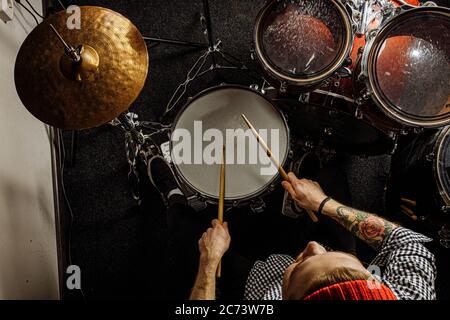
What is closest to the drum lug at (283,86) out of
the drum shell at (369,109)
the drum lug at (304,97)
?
the drum lug at (304,97)

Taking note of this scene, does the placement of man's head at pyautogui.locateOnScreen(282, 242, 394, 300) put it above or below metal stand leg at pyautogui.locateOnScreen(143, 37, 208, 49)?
below

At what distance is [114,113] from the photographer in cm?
131

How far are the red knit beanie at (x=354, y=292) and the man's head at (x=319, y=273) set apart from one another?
0.6 inches

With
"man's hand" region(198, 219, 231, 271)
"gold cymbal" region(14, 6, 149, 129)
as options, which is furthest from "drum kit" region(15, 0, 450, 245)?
"man's hand" region(198, 219, 231, 271)

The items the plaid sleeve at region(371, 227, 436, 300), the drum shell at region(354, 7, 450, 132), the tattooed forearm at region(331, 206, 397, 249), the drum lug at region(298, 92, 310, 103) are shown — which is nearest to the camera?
the plaid sleeve at region(371, 227, 436, 300)

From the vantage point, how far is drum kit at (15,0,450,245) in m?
1.30

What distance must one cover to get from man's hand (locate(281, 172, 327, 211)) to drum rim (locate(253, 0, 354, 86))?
0.39 metres

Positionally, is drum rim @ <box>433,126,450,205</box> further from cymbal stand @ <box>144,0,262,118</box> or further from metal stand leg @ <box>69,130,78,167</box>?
metal stand leg @ <box>69,130,78,167</box>

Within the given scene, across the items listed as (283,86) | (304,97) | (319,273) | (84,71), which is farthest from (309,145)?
(84,71)

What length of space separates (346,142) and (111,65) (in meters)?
1.12

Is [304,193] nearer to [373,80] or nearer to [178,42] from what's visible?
[373,80]

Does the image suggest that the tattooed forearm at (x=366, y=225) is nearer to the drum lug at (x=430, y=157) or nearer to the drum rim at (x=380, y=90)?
the drum lug at (x=430, y=157)
